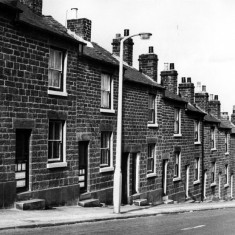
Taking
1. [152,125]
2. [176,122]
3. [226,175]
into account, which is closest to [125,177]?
[152,125]

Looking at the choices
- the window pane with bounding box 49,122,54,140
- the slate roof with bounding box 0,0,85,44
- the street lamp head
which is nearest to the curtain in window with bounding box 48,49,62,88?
the slate roof with bounding box 0,0,85,44

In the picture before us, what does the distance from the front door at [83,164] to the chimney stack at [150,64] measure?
10.3m

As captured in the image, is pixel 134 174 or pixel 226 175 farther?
pixel 226 175

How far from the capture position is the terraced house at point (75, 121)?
14.4 meters

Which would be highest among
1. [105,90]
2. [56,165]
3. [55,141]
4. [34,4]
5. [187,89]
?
[34,4]

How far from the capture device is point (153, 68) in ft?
91.1

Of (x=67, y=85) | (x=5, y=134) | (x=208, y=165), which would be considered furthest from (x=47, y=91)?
(x=208, y=165)

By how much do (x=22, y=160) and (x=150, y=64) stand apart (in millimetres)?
14844

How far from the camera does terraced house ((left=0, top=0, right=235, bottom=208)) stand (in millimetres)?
14438

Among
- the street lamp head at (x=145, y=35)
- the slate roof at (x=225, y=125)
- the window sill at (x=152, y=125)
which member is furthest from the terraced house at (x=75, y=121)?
the slate roof at (x=225, y=125)

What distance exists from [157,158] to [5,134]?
1347 centimetres

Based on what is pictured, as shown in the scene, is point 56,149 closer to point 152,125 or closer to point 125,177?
A: point 125,177

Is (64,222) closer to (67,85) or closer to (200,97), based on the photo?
(67,85)

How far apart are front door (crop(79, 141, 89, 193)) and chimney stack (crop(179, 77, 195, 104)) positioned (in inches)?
661
